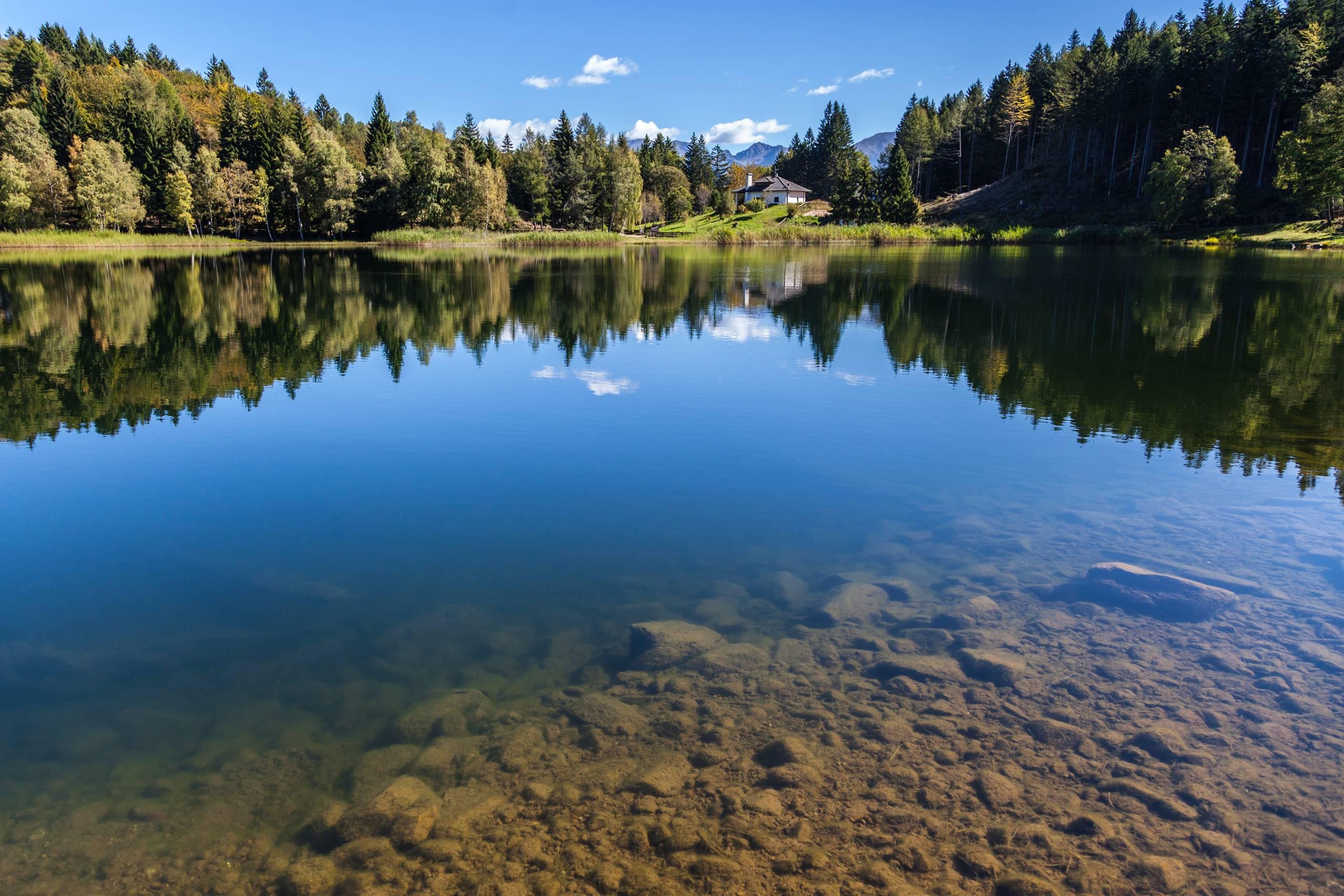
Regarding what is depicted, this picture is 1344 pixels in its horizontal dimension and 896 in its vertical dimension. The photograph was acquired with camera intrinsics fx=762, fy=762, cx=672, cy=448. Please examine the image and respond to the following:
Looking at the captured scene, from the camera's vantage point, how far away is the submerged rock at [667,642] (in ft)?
19.9

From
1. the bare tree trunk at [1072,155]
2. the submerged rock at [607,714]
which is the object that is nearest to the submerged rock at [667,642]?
the submerged rock at [607,714]

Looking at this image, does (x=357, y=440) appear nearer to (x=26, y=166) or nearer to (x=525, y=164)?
(x=26, y=166)

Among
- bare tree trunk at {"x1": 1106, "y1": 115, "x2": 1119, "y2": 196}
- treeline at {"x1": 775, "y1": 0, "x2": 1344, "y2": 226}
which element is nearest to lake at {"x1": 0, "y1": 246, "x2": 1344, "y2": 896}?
treeline at {"x1": 775, "y1": 0, "x2": 1344, "y2": 226}

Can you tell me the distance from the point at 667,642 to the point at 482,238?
80.1 meters

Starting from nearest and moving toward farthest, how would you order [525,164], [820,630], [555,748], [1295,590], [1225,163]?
[555,748], [820,630], [1295,590], [1225,163], [525,164]

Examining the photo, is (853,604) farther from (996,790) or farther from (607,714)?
(607,714)

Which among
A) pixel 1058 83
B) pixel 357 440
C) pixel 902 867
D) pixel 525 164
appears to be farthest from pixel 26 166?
pixel 1058 83

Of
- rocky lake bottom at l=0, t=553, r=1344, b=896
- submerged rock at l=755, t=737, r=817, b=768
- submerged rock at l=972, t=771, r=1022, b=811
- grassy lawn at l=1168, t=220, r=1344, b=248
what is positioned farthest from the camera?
grassy lawn at l=1168, t=220, r=1344, b=248

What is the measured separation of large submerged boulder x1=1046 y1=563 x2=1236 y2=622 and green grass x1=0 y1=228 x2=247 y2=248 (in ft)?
240

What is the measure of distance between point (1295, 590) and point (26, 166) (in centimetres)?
7972

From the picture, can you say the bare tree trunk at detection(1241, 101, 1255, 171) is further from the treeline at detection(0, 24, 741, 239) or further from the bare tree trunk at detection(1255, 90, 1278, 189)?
the treeline at detection(0, 24, 741, 239)

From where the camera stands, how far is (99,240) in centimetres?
6400

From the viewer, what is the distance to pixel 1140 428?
1239 cm

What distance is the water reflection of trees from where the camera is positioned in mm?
13664
